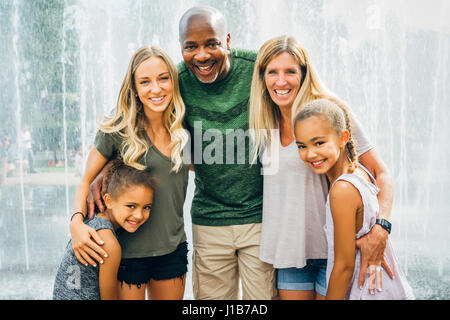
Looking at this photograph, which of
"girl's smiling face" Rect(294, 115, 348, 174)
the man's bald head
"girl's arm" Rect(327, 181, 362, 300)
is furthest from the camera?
the man's bald head

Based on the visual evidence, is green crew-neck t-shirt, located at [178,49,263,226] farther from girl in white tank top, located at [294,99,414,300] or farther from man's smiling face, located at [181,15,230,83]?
girl in white tank top, located at [294,99,414,300]

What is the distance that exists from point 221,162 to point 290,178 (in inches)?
16.2

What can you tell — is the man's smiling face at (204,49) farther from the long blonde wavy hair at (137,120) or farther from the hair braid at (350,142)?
the hair braid at (350,142)

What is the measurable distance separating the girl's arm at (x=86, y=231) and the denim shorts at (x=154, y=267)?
206 millimetres

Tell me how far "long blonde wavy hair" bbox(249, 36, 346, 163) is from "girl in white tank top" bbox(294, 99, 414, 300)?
165 millimetres

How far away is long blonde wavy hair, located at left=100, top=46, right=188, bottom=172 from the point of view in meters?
2.09

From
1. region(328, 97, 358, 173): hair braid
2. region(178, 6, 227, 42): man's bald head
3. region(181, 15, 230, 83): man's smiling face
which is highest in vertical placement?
region(178, 6, 227, 42): man's bald head

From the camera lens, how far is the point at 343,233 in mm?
1749

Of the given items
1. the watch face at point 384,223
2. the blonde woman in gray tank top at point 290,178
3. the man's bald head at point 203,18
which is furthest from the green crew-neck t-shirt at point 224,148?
the watch face at point 384,223

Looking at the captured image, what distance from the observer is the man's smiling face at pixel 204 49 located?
86.7 inches

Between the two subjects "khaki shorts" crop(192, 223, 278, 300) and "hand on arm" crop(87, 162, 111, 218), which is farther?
"khaki shorts" crop(192, 223, 278, 300)

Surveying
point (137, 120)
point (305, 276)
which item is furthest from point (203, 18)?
point (305, 276)

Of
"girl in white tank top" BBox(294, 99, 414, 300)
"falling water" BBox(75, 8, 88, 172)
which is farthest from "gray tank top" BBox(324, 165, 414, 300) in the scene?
"falling water" BBox(75, 8, 88, 172)

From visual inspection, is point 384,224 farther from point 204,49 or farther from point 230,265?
point 204,49
